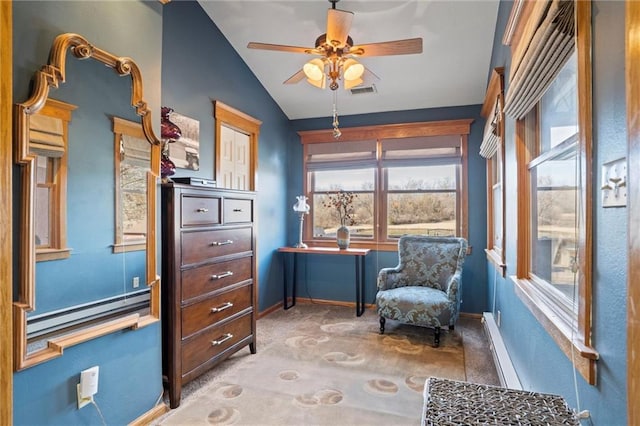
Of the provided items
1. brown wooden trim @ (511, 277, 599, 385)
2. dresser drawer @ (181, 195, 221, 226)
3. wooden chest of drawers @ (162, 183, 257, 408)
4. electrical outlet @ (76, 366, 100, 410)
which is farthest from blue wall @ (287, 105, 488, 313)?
electrical outlet @ (76, 366, 100, 410)

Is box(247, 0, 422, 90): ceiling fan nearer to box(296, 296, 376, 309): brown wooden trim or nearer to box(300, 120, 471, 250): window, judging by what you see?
box(300, 120, 471, 250): window

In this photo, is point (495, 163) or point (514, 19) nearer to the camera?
point (514, 19)

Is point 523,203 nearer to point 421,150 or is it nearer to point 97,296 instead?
point 421,150

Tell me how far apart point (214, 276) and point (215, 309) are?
0.25m

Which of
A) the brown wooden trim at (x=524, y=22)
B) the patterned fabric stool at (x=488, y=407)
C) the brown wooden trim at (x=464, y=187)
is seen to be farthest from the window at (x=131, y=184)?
the brown wooden trim at (x=464, y=187)

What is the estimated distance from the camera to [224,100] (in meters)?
3.57

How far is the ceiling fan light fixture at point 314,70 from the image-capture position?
8.50ft

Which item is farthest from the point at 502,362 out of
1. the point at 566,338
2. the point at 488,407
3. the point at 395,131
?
the point at 395,131

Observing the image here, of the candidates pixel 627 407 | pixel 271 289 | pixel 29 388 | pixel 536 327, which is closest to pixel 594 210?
pixel 627 407

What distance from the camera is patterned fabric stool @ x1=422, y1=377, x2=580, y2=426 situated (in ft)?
3.22

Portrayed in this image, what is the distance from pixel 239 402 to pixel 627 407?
207 cm

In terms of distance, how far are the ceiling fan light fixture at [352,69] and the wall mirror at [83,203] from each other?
4.73ft

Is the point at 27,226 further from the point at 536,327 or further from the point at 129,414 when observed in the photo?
the point at 536,327

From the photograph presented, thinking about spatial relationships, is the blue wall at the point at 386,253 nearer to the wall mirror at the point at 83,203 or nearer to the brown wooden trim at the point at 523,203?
the brown wooden trim at the point at 523,203
